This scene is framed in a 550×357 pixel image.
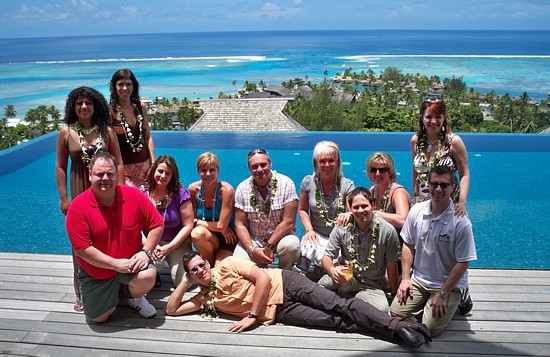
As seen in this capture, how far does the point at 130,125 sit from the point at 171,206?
28.5 inches

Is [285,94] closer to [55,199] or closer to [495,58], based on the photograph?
[55,199]

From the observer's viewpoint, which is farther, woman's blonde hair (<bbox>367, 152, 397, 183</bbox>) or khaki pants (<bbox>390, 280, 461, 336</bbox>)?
woman's blonde hair (<bbox>367, 152, 397, 183</bbox>)

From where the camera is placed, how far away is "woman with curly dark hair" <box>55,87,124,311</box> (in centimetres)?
284

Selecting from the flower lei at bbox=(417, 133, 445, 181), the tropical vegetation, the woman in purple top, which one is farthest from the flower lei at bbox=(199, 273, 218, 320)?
the tropical vegetation

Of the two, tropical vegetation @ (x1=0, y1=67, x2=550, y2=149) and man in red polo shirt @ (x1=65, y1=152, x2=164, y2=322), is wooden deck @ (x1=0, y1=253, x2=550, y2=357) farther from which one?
tropical vegetation @ (x1=0, y1=67, x2=550, y2=149)

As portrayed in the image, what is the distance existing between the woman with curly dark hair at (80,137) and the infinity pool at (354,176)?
2.36m

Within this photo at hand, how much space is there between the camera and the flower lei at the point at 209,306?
9.23ft

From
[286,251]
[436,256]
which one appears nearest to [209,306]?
[286,251]

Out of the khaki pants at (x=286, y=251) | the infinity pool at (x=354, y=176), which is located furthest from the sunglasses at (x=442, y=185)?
the infinity pool at (x=354, y=176)

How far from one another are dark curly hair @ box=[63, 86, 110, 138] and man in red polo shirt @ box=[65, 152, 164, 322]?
418 millimetres

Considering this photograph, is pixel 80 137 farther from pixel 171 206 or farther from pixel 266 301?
pixel 266 301

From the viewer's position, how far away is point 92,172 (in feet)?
8.31

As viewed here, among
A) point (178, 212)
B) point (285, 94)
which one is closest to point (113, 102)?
point (178, 212)

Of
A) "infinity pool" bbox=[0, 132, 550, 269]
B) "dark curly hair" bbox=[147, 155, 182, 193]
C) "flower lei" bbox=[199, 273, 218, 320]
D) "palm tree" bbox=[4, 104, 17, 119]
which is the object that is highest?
"dark curly hair" bbox=[147, 155, 182, 193]
